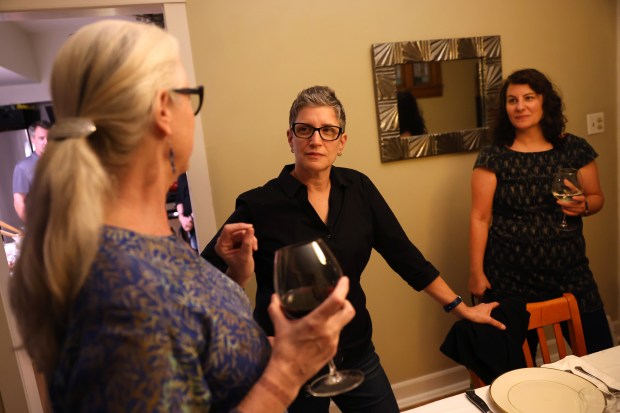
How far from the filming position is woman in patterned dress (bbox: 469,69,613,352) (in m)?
1.92

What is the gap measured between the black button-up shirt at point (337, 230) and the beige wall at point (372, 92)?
2.13ft

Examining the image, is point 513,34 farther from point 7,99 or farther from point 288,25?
point 7,99

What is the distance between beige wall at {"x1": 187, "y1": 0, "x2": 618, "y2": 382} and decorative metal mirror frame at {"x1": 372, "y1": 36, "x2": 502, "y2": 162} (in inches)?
2.0

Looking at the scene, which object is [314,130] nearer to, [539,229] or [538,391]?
[538,391]

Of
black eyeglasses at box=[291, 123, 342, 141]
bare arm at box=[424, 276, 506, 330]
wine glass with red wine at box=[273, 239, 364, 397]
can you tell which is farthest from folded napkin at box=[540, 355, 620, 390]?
black eyeglasses at box=[291, 123, 342, 141]

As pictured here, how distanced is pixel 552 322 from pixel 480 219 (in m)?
0.69

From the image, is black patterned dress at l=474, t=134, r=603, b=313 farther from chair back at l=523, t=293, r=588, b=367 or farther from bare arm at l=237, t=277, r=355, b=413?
bare arm at l=237, t=277, r=355, b=413

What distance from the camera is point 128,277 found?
0.60 metres

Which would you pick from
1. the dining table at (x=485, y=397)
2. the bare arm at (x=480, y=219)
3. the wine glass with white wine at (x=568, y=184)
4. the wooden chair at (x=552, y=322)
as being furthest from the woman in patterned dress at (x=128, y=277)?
the bare arm at (x=480, y=219)

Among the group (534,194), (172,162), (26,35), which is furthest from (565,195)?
(26,35)

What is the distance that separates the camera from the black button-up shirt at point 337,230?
1.41 meters

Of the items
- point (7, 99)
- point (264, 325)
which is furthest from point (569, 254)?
point (7, 99)

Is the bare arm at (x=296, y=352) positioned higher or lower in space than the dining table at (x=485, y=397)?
higher

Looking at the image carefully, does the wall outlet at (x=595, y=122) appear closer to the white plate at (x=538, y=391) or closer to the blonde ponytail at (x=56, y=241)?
the white plate at (x=538, y=391)
